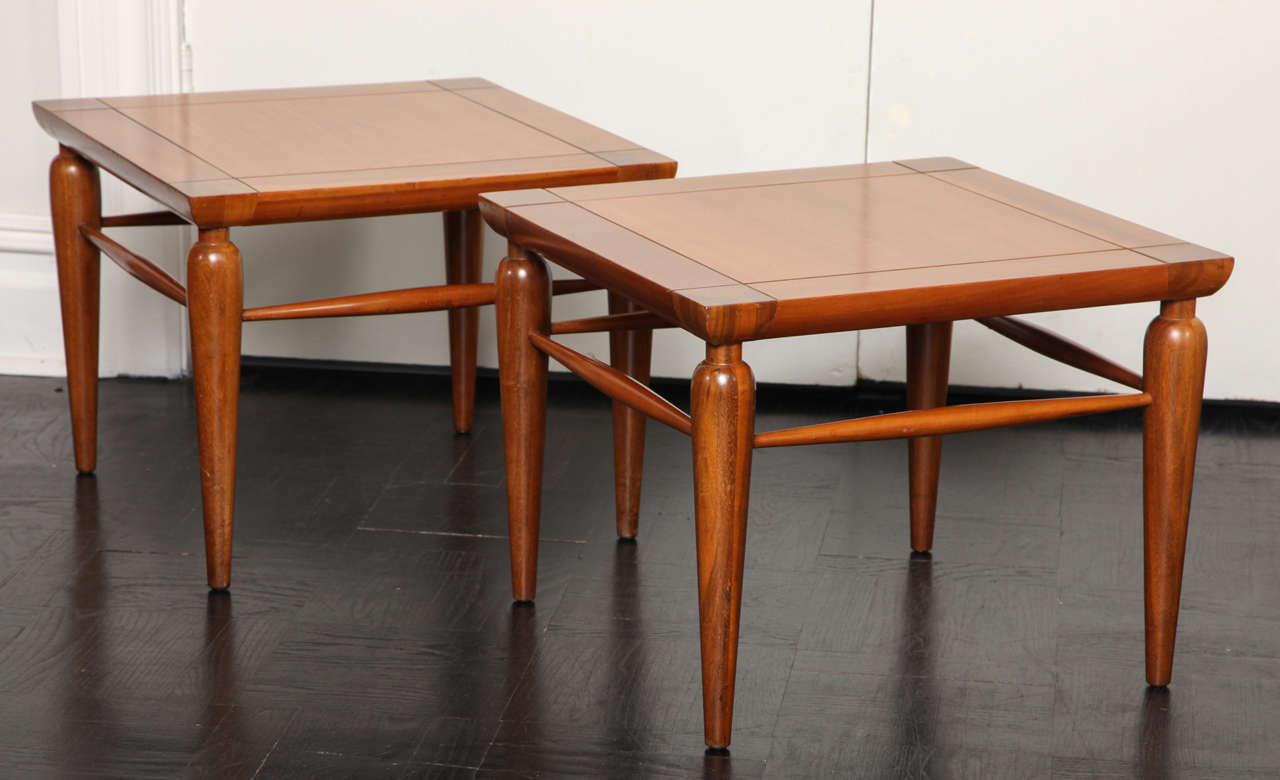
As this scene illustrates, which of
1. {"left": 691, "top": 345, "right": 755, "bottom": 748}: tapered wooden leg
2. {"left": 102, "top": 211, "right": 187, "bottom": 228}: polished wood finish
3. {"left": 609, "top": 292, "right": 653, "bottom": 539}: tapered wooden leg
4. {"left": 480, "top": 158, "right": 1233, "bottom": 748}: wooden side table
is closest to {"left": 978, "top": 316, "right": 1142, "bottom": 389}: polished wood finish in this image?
A: {"left": 480, "top": 158, "right": 1233, "bottom": 748}: wooden side table

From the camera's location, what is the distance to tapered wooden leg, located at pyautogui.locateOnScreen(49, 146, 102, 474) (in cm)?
196

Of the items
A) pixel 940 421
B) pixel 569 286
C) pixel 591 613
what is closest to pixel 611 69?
pixel 569 286

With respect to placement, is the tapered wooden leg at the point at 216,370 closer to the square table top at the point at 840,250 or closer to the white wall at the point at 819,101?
the square table top at the point at 840,250

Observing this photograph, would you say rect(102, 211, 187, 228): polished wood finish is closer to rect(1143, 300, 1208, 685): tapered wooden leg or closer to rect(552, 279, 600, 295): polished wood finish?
rect(552, 279, 600, 295): polished wood finish

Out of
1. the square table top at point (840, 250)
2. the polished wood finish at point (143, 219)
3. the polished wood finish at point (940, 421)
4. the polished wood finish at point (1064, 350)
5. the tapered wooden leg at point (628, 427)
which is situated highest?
the square table top at point (840, 250)

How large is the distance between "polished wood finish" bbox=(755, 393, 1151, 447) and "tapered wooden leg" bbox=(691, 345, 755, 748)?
0.12 feet

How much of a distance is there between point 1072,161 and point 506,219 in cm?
106

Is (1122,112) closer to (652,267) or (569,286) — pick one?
(569,286)

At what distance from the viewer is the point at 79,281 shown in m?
2.00

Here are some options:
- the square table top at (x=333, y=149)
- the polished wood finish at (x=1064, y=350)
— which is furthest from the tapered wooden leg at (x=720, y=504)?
the square table top at (x=333, y=149)

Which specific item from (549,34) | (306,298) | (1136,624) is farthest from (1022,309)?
(306,298)

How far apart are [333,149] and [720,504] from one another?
2.32 feet

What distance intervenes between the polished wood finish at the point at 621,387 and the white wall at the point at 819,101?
86cm

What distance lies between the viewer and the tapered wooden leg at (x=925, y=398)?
1771 mm
